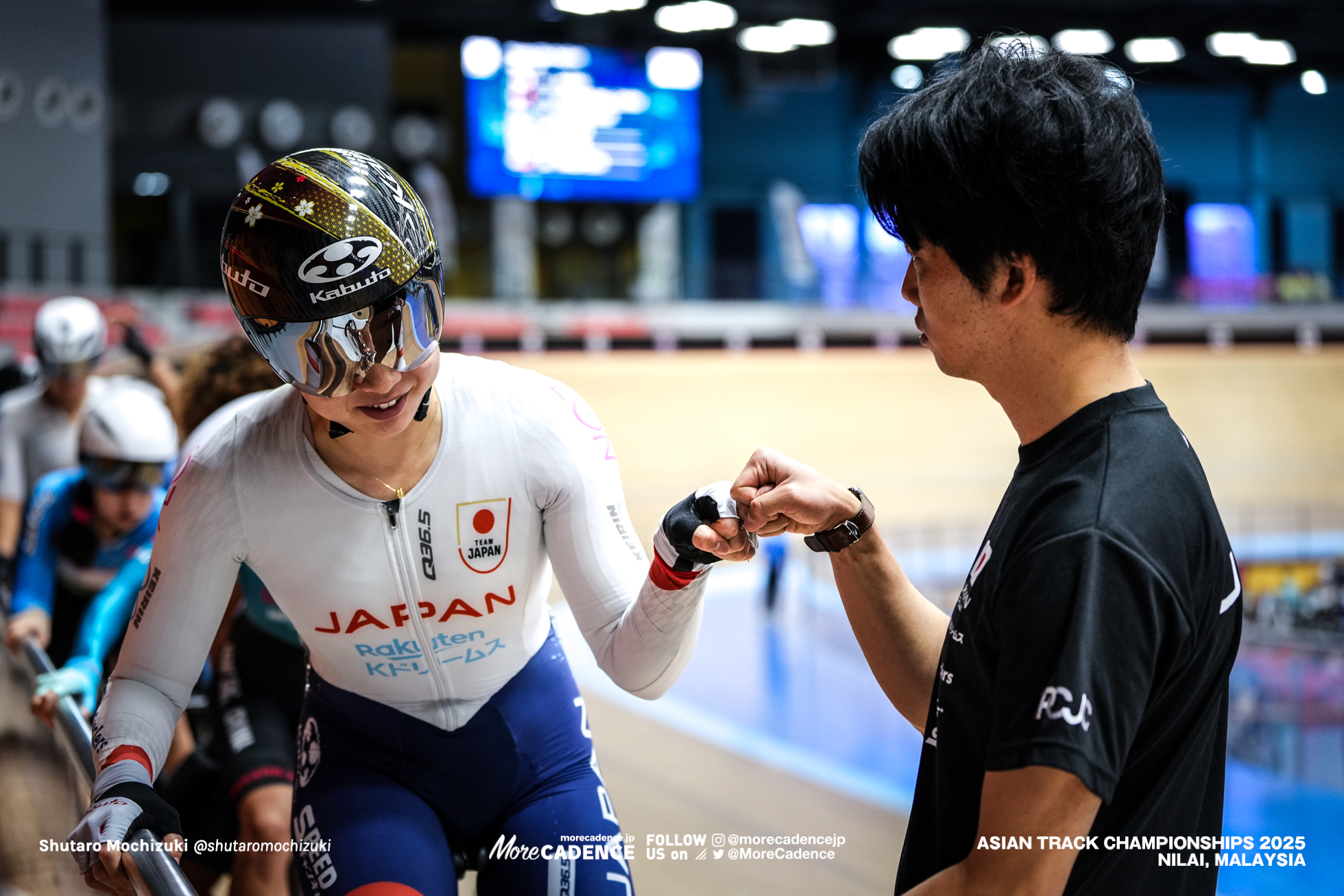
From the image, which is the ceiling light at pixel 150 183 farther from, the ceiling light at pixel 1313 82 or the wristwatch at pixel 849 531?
the ceiling light at pixel 1313 82

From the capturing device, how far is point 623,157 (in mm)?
24156

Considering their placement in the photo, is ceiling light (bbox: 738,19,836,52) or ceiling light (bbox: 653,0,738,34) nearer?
ceiling light (bbox: 653,0,738,34)

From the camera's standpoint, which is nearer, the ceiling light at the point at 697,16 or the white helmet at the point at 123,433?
the white helmet at the point at 123,433

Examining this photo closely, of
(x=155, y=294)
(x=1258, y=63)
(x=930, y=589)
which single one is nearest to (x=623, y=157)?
(x=155, y=294)

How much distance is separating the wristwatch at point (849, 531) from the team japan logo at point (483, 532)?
462mm

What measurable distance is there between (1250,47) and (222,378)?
26.6 m

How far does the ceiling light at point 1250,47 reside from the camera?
23.8 meters

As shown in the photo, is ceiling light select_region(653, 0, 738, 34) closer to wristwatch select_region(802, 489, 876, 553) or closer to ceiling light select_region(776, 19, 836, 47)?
ceiling light select_region(776, 19, 836, 47)

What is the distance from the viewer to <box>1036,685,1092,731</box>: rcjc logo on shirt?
38.5 inches

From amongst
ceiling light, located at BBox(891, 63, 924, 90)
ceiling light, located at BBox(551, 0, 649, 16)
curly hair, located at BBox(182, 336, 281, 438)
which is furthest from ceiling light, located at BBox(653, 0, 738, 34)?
curly hair, located at BBox(182, 336, 281, 438)

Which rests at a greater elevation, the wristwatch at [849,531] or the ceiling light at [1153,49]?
the ceiling light at [1153,49]

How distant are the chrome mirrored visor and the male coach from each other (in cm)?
65

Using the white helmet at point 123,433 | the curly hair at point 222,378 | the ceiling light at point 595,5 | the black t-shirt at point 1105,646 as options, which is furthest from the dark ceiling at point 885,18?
the black t-shirt at point 1105,646

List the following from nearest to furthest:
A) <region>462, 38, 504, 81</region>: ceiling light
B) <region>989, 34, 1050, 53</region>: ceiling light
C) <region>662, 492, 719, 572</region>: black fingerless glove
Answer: <region>989, 34, 1050, 53</region>: ceiling light
<region>662, 492, 719, 572</region>: black fingerless glove
<region>462, 38, 504, 81</region>: ceiling light
